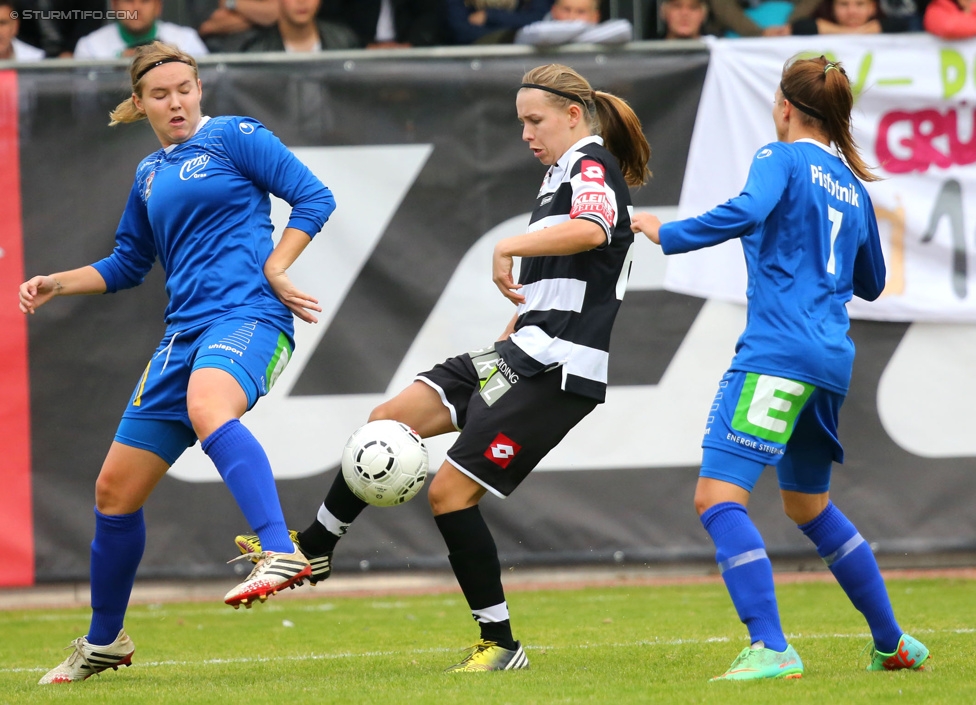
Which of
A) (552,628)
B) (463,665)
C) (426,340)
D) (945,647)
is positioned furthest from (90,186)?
(945,647)

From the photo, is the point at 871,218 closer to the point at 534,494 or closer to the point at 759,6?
the point at 534,494

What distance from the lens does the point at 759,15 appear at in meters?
8.85

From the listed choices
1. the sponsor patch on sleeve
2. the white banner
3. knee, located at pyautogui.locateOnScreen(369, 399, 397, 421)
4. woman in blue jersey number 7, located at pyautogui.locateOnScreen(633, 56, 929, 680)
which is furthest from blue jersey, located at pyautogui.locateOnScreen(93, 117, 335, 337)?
the white banner

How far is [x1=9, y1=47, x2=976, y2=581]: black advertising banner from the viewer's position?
7711 millimetres

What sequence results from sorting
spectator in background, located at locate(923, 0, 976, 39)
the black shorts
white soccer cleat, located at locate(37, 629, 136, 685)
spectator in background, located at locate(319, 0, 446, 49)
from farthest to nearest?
spectator in background, located at locate(319, 0, 446, 49)
spectator in background, located at locate(923, 0, 976, 39)
white soccer cleat, located at locate(37, 629, 136, 685)
the black shorts

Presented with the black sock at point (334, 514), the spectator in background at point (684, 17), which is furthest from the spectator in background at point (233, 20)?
the black sock at point (334, 514)

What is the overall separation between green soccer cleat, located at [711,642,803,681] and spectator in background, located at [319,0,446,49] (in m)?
5.78

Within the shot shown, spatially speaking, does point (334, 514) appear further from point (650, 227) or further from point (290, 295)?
point (650, 227)

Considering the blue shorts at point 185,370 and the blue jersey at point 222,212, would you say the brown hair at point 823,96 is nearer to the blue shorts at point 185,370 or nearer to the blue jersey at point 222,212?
the blue jersey at point 222,212

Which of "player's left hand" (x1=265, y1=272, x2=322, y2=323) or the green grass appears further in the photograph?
"player's left hand" (x1=265, y1=272, x2=322, y2=323)

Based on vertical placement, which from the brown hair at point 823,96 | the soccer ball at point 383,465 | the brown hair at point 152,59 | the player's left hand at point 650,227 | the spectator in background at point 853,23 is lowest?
the soccer ball at point 383,465

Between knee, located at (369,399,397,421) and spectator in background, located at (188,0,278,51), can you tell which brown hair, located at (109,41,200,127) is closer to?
knee, located at (369,399,397,421)

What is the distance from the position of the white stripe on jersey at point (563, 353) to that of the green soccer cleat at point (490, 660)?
102 centimetres

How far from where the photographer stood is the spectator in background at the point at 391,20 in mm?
8688
